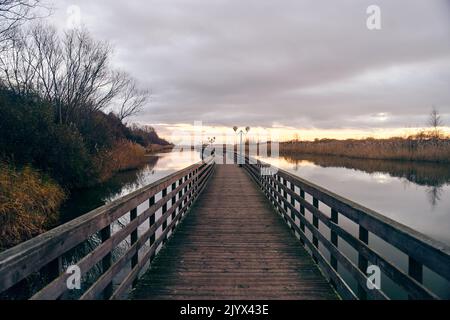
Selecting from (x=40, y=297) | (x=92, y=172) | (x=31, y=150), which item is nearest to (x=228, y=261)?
(x=40, y=297)

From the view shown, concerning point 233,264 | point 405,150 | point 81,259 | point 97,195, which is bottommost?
point 97,195

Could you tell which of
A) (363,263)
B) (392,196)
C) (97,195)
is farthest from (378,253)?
(392,196)

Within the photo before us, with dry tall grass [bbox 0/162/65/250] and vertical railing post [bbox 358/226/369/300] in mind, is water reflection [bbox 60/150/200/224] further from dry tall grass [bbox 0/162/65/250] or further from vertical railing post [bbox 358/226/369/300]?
vertical railing post [bbox 358/226/369/300]

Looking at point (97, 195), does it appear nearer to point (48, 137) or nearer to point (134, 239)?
point (48, 137)

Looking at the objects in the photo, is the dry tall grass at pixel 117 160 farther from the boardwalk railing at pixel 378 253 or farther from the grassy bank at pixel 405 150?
the grassy bank at pixel 405 150

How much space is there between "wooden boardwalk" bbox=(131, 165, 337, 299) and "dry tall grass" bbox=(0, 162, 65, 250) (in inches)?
192

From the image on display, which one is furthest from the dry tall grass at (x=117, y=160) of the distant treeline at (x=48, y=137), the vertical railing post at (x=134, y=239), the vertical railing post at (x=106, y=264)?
the vertical railing post at (x=106, y=264)

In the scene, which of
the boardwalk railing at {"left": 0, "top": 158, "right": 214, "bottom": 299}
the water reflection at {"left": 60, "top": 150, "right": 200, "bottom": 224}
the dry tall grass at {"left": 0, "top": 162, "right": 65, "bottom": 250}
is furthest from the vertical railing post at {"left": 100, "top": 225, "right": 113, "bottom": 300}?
the water reflection at {"left": 60, "top": 150, "right": 200, "bottom": 224}

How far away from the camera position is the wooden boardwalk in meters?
3.81

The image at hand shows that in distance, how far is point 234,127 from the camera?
1243 inches

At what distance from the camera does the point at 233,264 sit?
15.4ft

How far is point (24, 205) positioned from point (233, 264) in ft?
25.6

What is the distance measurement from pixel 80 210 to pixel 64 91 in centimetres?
1335

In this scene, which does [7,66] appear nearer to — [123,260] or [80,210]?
[80,210]
